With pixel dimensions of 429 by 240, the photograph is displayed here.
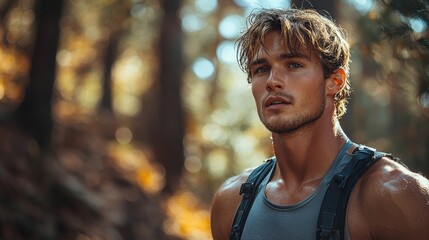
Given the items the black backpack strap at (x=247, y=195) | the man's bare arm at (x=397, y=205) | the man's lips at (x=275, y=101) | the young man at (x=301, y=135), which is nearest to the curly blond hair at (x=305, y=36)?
the young man at (x=301, y=135)

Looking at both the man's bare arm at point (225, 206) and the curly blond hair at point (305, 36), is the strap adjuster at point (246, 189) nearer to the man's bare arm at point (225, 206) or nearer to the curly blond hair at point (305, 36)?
the man's bare arm at point (225, 206)

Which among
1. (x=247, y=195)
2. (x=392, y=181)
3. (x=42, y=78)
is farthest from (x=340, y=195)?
(x=42, y=78)

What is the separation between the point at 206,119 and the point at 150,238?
20.3m

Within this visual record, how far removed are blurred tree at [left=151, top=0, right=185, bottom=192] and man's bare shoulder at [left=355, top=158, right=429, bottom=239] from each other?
13.1m

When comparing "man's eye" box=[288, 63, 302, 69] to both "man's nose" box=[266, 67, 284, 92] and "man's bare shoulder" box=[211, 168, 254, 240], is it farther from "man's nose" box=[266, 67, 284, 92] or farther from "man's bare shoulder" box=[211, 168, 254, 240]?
"man's bare shoulder" box=[211, 168, 254, 240]

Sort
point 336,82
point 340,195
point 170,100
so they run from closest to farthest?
point 340,195, point 336,82, point 170,100

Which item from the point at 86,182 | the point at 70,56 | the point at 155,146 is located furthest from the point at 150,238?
the point at 70,56

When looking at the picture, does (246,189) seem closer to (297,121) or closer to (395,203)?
(297,121)

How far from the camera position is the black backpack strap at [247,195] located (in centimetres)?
349

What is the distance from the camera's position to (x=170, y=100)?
1608cm

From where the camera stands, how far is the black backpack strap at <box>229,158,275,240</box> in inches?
137

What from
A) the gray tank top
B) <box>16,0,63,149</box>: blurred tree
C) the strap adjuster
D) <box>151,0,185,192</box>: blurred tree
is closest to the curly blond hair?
the gray tank top

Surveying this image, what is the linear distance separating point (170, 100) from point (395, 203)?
43.8ft

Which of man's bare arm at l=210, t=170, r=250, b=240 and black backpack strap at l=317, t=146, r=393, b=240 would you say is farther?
man's bare arm at l=210, t=170, r=250, b=240
